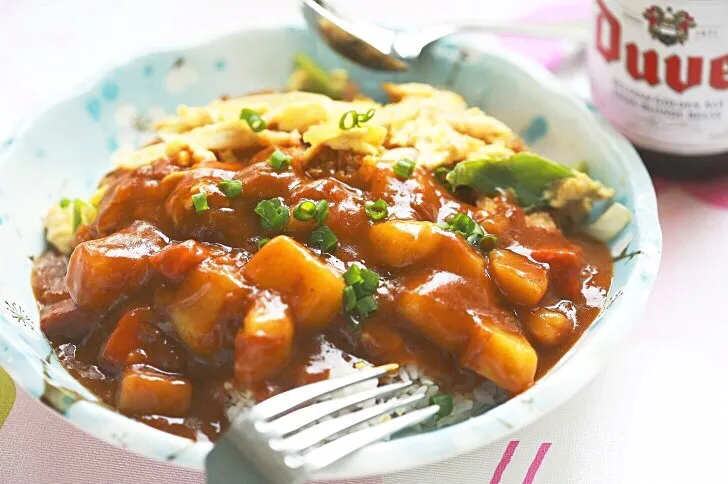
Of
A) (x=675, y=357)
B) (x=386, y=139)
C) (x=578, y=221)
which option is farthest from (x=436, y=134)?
(x=675, y=357)

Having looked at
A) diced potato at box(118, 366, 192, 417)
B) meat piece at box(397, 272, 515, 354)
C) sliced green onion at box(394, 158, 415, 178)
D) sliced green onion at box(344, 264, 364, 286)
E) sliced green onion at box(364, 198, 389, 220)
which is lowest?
diced potato at box(118, 366, 192, 417)

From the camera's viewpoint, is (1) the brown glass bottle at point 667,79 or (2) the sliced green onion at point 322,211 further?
(1) the brown glass bottle at point 667,79

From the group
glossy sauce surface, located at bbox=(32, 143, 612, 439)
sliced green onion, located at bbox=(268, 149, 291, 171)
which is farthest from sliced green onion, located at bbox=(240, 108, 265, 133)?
sliced green onion, located at bbox=(268, 149, 291, 171)

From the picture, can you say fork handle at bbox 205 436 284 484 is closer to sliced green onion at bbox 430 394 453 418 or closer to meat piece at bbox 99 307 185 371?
meat piece at bbox 99 307 185 371

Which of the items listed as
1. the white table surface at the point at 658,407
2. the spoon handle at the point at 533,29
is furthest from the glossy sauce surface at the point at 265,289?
the spoon handle at the point at 533,29

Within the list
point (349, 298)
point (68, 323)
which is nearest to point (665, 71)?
point (349, 298)

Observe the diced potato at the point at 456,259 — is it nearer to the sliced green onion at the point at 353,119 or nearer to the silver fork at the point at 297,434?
the silver fork at the point at 297,434

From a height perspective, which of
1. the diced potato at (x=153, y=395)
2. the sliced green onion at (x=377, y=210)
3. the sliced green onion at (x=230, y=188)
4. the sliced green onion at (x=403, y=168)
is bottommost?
the diced potato at (x=153, y=395)
